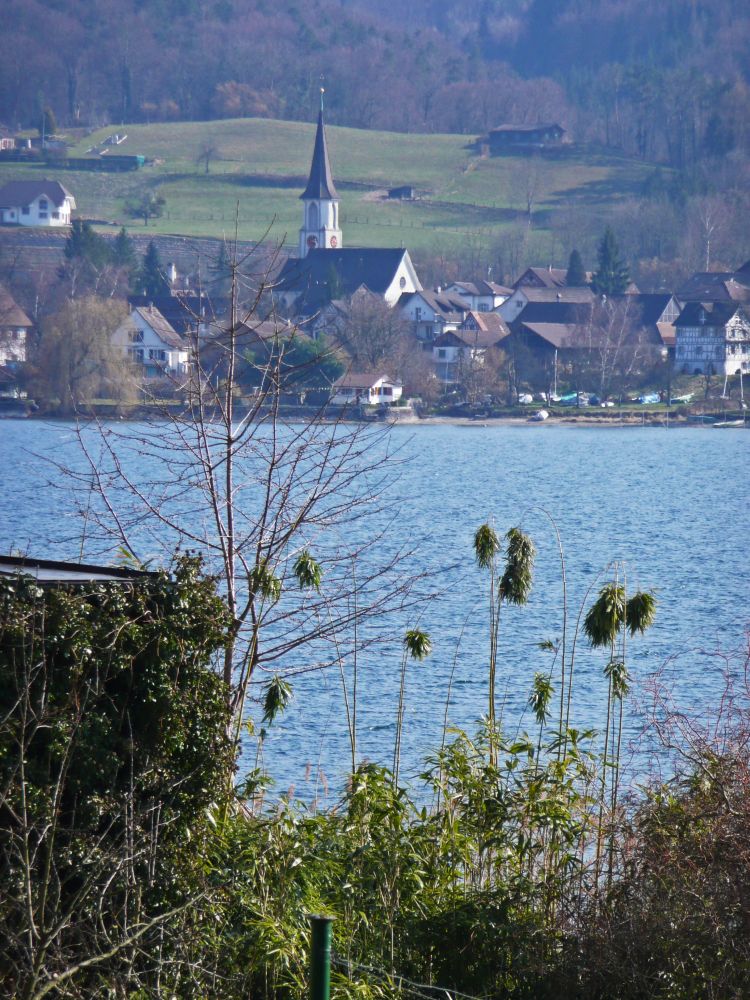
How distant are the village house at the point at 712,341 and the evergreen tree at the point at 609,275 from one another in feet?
45.6

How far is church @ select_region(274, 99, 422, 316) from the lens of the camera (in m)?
105

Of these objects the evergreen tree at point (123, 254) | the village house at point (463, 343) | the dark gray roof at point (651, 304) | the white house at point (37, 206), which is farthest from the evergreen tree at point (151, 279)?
the dark gray roof at point (651, 304)

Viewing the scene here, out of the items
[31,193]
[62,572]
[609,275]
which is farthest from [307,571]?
[31,193]

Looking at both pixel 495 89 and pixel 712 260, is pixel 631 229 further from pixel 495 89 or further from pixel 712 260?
pixel 495 89

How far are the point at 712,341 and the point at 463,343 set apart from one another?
52.1 feet

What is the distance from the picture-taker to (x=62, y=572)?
7312 mm

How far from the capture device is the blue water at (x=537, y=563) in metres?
16.9

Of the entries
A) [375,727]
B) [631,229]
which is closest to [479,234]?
[631,229]

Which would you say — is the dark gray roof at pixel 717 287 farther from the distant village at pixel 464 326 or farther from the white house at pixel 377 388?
the white house at pixel 377 388

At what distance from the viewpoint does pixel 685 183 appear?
134000 mm

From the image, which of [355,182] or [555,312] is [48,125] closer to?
[355,182]

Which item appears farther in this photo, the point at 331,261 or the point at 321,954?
the point at 331,261

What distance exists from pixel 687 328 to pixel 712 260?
27.8m

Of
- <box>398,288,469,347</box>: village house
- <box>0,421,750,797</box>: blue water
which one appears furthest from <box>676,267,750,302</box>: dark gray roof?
<box>0,421,750,797</box>: blue water
